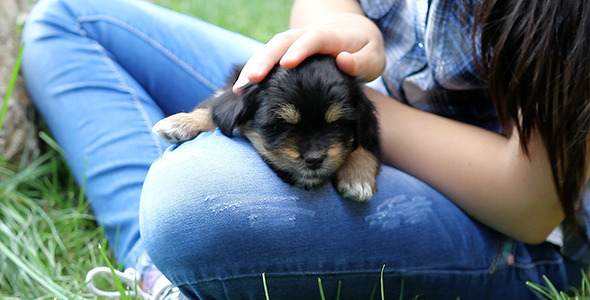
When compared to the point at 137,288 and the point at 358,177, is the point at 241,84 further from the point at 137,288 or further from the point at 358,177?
the point at 137,288

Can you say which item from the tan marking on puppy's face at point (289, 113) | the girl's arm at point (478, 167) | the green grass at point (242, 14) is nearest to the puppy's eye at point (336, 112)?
the tan marking on puppy's face at point (289, 113)

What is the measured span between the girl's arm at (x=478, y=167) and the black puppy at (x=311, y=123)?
0.86 ft

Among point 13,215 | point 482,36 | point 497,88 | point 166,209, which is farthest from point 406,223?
point 13,215

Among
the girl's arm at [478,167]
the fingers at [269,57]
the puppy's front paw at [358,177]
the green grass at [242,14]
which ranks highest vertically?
the fingers at [269,57]

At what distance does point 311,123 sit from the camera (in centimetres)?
200

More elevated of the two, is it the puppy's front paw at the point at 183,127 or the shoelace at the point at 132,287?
the puppy's front paw at the point at 183,127

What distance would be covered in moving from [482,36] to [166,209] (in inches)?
48.8

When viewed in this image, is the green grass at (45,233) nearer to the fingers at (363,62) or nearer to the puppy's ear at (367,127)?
the puppy's ear at (367,127)

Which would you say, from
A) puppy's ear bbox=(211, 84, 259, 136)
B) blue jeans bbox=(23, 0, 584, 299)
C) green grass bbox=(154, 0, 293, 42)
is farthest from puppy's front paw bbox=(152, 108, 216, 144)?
green grass bbox=(154, 0, 293, 42)

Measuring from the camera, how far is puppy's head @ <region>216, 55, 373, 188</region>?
1959mm

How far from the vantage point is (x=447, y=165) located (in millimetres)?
2322

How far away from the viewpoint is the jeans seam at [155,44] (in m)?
3.13

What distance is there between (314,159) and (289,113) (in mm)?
172

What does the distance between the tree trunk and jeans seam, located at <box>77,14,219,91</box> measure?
66cm
